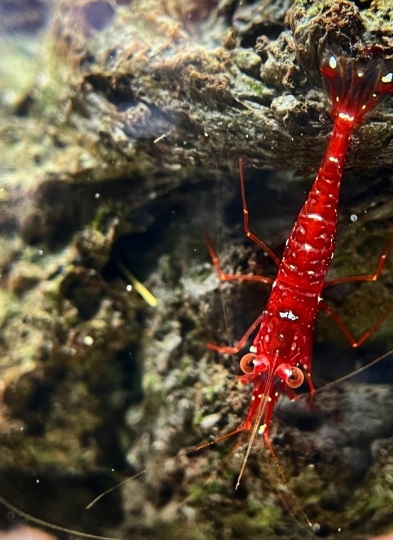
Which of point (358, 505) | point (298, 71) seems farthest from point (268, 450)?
point (298, 71)

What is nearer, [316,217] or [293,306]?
[316,217]

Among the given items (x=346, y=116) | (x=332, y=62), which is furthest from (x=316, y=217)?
(x=332, y=62)

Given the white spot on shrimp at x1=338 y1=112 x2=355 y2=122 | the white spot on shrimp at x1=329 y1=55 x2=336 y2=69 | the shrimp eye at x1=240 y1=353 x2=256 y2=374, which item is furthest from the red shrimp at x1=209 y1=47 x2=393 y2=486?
the white spot on shrimp at x1=329 y1=55 x2=336 y2=69

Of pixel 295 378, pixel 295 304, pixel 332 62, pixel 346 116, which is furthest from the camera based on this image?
pixel 295 304

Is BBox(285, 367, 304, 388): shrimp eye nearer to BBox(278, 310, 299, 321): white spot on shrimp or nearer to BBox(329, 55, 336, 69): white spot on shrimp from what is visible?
BBox(278, 310, 299, 321): white spot on shrimp

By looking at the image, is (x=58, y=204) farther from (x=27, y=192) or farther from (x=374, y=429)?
(x=374, y=429)

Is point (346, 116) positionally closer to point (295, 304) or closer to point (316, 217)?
point (316, 217)
